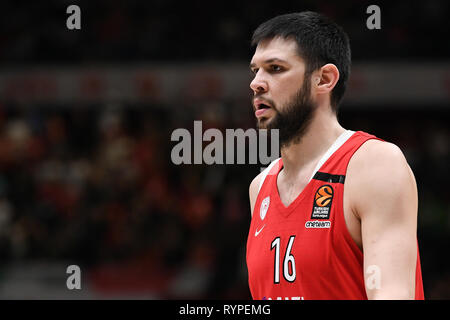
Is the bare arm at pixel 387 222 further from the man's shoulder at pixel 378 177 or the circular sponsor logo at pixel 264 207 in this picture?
the circular sponsor logo at pixel 264 207

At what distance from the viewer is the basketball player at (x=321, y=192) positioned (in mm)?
2680

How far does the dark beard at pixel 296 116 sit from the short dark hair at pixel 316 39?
0.10 meters

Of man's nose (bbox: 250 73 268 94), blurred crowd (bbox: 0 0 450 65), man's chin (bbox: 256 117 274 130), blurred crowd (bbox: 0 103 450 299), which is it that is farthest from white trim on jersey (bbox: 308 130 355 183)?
blurred crowd (bbox: 0 0 450 65)

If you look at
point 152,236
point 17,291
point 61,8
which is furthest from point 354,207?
point 61,8

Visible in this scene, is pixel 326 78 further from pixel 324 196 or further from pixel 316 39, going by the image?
pixel 324 196

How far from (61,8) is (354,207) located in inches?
456

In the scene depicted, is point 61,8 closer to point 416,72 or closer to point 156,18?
point 156,18

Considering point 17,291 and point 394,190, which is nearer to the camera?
point 394,190

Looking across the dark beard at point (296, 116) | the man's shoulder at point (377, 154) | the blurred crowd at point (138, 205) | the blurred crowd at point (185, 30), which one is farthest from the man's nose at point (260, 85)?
the blurred crowd at point (185, 30)

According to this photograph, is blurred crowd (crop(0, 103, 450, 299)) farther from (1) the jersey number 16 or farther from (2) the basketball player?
(1) the jersey number 16

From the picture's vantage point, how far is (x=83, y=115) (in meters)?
12.3

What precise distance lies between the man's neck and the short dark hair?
99 millimetres

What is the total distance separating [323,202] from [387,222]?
14.4 inches

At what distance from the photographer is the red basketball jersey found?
2.86m
